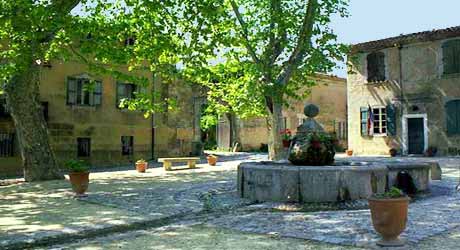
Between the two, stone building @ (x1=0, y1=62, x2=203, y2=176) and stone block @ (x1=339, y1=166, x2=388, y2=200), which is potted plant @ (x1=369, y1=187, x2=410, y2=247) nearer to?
stone block @ (x1=339, y1=166, x2=388, y2=200)

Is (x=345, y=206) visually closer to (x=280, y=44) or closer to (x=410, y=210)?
(x=410, y=210)

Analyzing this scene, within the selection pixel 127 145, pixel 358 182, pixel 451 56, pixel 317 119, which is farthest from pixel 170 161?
pixel 317 119

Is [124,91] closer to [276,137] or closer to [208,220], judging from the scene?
[276,137]

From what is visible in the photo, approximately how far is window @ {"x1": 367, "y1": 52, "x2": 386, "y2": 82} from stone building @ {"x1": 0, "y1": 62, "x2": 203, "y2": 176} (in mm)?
11378

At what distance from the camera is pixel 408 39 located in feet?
78.8

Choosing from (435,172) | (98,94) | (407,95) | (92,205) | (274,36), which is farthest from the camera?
(407,95)

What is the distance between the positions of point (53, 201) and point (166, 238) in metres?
4.85

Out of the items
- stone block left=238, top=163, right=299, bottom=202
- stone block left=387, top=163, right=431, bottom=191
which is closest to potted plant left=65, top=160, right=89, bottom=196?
stone block left=238, top=163, right=299, bottom=202

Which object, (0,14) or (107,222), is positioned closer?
(107,222)

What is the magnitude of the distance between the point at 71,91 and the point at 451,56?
60.8 ft

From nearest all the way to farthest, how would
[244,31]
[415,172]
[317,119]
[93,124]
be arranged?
[415,172] → [244,31] → [93,124] → [317,119]

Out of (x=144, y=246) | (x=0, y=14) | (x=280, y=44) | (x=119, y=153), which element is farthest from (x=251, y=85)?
(x=144, y=246)

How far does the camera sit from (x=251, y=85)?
760 inches

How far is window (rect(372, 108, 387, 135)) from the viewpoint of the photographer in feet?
83.3
